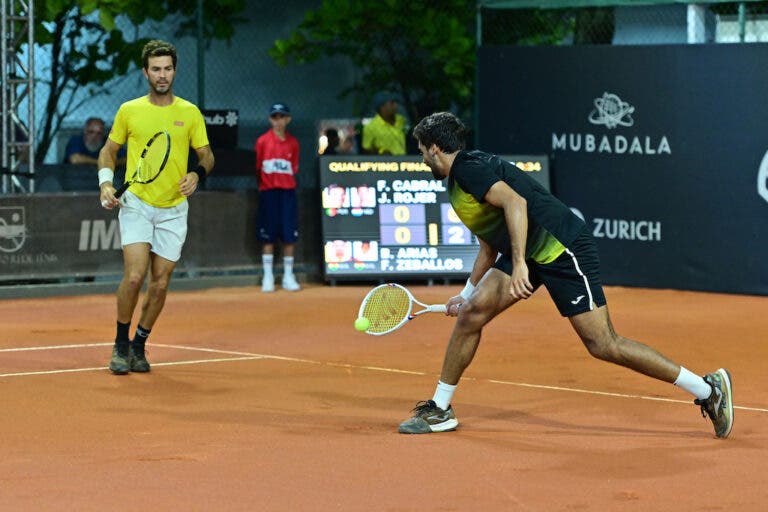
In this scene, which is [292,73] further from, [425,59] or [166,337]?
[166,337]

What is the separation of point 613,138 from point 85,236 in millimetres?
5832

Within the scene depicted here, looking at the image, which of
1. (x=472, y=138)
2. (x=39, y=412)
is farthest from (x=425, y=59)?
(x=39, y=412)

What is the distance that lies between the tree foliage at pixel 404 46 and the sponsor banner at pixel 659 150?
3.19 meters

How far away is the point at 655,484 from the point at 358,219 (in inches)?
390

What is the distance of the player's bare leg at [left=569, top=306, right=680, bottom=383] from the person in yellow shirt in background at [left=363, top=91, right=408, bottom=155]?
9852 mm

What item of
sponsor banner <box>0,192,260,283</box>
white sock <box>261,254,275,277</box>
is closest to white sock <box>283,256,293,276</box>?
white sock <box>261,254,275,277</box>

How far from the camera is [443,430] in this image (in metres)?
8.18

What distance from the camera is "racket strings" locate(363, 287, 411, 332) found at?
28.3 ft

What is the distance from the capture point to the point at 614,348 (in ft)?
25.7

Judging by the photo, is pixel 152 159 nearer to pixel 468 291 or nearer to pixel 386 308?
pixel 386 308

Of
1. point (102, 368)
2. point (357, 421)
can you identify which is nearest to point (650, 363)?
point (357, 421)

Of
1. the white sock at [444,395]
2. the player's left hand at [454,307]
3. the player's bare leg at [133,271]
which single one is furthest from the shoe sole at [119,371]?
the player's left hand at [454,307]

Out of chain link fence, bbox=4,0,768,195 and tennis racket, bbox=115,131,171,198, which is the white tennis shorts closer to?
tennis racket, bbox=115,131,171,198

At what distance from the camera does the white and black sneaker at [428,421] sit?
8.12m
